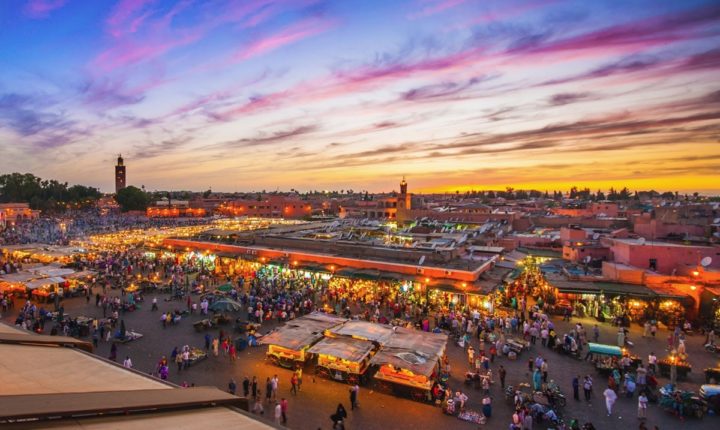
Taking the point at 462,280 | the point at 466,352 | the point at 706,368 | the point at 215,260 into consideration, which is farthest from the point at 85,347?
the point at 215,260

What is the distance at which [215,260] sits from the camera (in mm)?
30688

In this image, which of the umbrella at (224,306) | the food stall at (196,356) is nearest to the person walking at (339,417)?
the food stall at (196,356)

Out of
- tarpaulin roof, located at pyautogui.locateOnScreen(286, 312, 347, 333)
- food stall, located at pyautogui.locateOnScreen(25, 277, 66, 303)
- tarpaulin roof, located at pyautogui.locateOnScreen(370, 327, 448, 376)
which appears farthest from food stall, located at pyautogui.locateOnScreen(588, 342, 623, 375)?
food stall, located at pyautogui.locateOnScreen(25, 277, 66, 303)

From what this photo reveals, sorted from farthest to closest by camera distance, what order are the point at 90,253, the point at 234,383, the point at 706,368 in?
the point at 90,253, the point at 706,368, the point at 234,383

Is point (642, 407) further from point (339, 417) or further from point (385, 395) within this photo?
point (339, 417)

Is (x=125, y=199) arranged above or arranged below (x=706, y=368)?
above

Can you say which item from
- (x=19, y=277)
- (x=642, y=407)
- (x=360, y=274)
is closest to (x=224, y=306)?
(x=360, y=274)

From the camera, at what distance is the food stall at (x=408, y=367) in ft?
37.8

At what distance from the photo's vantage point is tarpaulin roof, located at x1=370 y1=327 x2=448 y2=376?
454 inches

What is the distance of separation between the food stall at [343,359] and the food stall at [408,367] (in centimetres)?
51

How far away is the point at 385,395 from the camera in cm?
1195

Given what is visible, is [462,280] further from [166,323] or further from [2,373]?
[2,373]

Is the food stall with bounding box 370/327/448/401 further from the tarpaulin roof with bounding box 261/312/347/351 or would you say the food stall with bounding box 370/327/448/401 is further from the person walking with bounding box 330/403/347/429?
the tarpaulin roof with bounding box 261/312/347/351

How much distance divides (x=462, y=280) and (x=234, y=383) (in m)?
12.2
